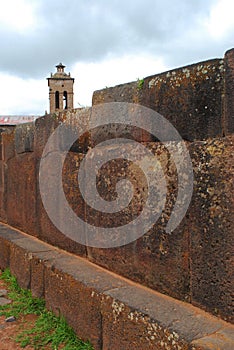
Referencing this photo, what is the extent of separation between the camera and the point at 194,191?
1932mm

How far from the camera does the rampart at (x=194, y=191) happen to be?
5.89ft

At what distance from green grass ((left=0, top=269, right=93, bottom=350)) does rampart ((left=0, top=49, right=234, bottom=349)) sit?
19.4 inches

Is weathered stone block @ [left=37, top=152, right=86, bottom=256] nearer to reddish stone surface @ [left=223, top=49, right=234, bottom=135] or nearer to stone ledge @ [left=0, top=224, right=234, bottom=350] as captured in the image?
stone ledge @ [left=0, top=224, right=234, bottom=350]

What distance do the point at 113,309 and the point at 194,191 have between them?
2.72ft

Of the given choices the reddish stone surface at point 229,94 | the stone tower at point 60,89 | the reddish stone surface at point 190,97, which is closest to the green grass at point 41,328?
the reddish stone surface at point 190,97

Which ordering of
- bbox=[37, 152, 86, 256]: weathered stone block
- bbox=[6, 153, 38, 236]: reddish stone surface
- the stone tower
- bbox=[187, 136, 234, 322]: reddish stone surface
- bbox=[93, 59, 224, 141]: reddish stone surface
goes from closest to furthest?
1. bbox=[187, 136, 234, 322]: reddish stone surface
2. bbox=[93, 59, 224, 141]: reddish stone surface
3. bbox=[37, 152, 86, 256]: weathered stone block
4. bbox=[6, 153, 38, 236]: reddish stone surface
5. the stone tower

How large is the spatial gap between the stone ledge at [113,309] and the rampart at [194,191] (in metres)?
0.09

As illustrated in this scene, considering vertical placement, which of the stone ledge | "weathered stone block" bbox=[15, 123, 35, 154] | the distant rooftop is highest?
the distant rooftop

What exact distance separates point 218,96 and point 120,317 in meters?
1.27

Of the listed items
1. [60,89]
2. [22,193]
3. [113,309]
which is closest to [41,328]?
[113,309]

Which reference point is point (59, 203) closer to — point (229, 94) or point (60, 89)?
point (229, 94)

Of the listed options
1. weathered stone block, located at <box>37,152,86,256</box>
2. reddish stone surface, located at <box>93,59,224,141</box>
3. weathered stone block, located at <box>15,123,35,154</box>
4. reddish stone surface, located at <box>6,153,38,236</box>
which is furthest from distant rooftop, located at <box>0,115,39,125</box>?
reddish stone surface, located at <box>93,59,224,141</box>

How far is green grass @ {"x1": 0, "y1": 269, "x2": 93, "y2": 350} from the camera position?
2.51 metres

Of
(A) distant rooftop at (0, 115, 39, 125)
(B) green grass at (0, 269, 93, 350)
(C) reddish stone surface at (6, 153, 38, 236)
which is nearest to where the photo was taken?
(B) green grass at (0, 269, 93, 350)
